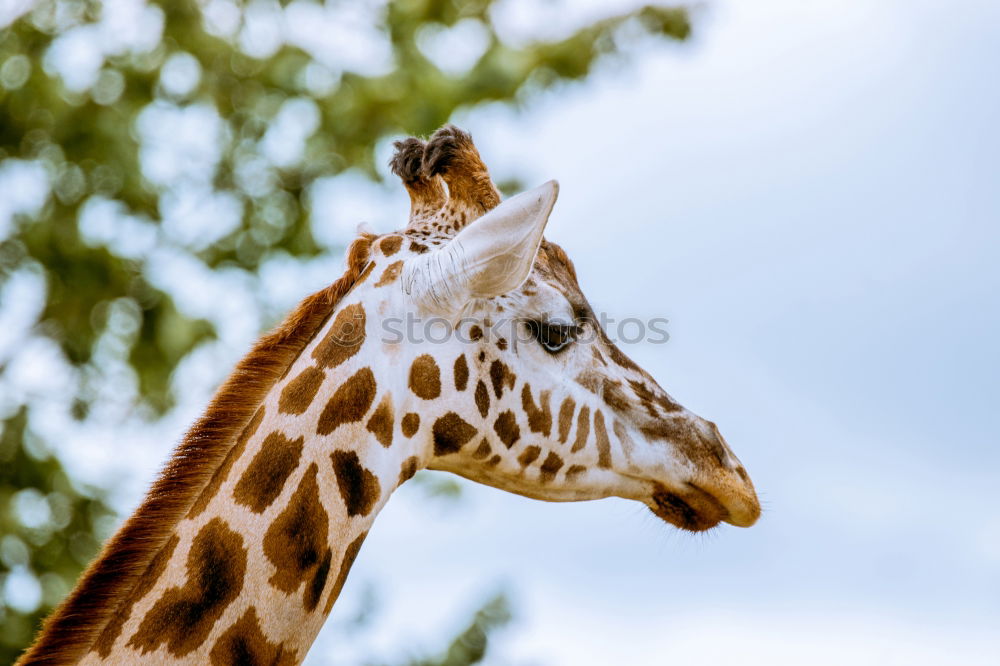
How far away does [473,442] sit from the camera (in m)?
3.75

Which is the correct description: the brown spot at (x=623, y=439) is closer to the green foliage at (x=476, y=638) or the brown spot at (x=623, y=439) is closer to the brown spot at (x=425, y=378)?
the brown spot at (x=425, y=378)

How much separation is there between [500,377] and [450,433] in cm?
26

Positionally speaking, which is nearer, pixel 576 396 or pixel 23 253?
pixel 576 396

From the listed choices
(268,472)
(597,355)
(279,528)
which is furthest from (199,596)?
(597,355)

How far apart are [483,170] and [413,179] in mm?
289

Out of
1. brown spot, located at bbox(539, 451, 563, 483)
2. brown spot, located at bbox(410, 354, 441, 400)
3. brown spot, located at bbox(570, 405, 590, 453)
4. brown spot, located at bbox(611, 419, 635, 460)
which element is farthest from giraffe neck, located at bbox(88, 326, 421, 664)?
brown spot, located at bbox(611, 419, 635, 460)

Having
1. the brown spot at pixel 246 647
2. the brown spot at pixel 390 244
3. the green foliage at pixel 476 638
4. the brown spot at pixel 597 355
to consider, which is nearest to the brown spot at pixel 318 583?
the brown spot at pixel 246 647

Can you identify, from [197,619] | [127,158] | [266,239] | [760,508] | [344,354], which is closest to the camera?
[197,619]

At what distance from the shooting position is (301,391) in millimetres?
3549

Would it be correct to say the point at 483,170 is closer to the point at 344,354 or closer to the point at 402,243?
the point at 402,243

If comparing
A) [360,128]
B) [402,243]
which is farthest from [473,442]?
[360,128]

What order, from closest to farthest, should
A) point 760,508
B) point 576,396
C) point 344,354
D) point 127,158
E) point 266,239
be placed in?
point 344,354 < point 576,396 < point 760,508 < point 127,158 < point 266,239

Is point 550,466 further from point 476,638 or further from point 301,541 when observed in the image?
point 476,638

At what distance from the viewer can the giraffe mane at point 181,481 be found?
3217 mm
